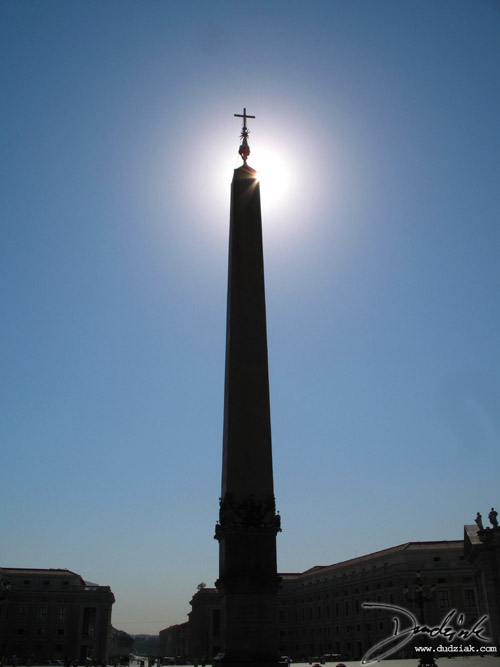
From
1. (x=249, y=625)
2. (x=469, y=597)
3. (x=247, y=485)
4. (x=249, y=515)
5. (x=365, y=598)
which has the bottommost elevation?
(x=249, y=625)

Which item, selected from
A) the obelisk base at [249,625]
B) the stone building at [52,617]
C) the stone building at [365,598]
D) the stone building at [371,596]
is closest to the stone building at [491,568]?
the stone building at [371,596]

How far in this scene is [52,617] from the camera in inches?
3551

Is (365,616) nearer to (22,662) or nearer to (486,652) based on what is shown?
(486,652)

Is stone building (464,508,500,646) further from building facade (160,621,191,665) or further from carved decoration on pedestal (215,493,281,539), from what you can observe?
building facade (160,621,191,665)

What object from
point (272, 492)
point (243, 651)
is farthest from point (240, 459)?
point (243, 651)

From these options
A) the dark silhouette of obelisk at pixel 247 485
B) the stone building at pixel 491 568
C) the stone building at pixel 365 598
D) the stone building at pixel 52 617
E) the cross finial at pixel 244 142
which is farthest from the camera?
the stone building at pixel 52 617

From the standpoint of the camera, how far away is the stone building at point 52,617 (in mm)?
87375

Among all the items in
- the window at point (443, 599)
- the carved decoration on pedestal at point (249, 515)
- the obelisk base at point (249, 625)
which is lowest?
the obelisk base at point (249, 625)

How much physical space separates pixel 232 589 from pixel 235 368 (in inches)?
296

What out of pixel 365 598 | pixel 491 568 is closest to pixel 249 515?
pixel 491 568

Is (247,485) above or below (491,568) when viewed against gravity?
below

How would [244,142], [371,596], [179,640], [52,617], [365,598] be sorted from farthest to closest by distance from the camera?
[179,640], [52,617], [365,598], [371,596], [244,142]

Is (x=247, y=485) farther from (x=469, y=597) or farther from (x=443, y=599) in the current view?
(x=469, y=597)

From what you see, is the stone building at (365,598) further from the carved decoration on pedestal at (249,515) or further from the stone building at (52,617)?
the carved decoration on pedestal at (249,515)
